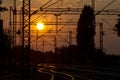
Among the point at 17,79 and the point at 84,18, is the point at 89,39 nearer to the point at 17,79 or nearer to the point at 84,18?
the point at 84,18

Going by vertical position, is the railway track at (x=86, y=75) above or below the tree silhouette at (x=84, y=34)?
below

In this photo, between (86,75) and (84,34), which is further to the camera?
(84,34)

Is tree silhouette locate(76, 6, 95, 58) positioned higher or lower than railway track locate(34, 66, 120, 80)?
higher

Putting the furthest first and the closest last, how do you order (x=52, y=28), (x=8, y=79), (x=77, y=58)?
1. (x=77, y=58)
2. (x=52, y=28)
3. (x=8, y=79)

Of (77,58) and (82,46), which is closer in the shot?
(82,46)

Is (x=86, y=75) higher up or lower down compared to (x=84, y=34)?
lower down

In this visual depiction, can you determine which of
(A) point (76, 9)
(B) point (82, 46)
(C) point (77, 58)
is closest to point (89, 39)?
(B) point (82, 46)

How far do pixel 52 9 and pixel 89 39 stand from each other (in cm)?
2202

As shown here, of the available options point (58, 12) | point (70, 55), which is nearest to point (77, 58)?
point (70, 55)

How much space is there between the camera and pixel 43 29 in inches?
3442

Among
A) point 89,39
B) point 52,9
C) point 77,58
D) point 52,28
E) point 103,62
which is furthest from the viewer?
point 77,58

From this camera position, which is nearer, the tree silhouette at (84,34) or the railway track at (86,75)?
the railway track at (86,75)

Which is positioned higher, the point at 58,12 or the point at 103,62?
the point at 58,12

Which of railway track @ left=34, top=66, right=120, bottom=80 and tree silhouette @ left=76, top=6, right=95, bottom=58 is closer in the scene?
railway track @ left=34, top=66, right=120, bottom=80
